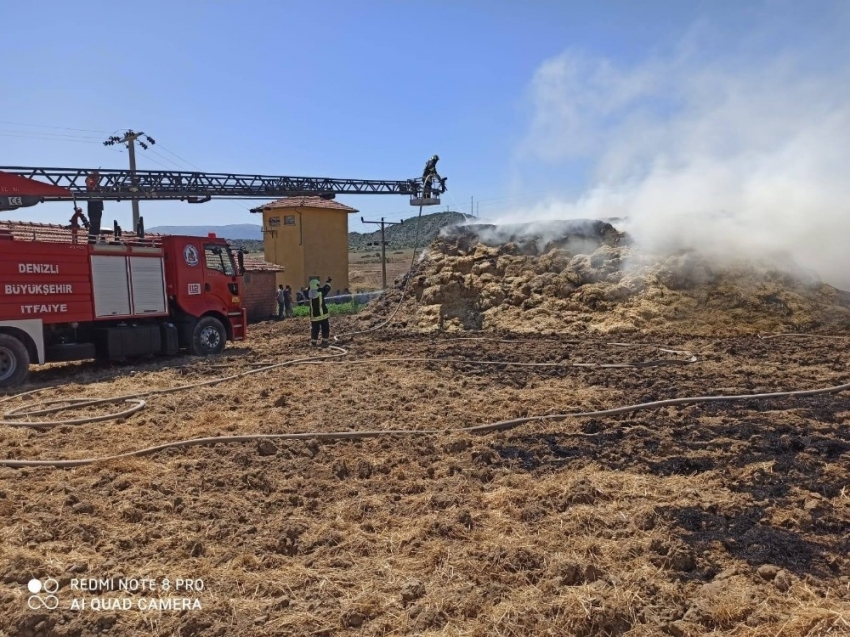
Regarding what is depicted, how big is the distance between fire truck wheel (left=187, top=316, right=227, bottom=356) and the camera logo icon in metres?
10.5

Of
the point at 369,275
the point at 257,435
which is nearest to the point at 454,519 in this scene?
the point at 257,435

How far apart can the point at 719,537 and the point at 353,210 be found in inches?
1241

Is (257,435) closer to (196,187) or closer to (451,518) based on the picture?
(451,518)

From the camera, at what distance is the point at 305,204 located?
106 ft

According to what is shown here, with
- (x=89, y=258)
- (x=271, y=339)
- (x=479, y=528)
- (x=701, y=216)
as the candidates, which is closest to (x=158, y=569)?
(x=479, y=528)

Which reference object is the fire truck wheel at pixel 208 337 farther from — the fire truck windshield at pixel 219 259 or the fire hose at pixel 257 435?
the fire hose at pixel 257 435

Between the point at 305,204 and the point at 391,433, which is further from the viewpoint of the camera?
the point at 305,204

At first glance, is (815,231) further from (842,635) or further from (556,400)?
(842,635)

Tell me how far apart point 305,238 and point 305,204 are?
178 cm

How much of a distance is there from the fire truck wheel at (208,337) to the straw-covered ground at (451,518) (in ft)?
16.4

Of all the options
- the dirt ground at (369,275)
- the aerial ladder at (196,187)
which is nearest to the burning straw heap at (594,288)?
the aerial ladder at (196,187)

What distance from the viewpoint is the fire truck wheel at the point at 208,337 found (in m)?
13.9

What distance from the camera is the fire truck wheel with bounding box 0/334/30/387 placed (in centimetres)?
1077

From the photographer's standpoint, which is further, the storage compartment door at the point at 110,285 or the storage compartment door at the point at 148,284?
the storage compartment door at the point at 148,284
